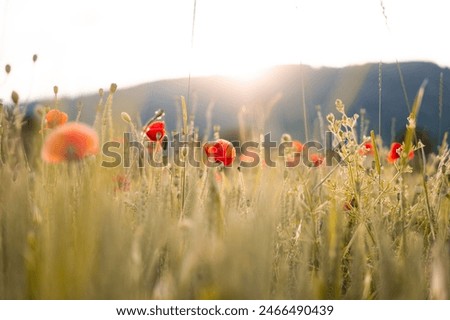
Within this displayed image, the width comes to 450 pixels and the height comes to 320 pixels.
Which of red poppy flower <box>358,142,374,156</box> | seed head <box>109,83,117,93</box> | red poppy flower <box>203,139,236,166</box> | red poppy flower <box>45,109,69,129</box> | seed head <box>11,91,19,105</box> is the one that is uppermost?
seed head <box>109,83,117,93</box>

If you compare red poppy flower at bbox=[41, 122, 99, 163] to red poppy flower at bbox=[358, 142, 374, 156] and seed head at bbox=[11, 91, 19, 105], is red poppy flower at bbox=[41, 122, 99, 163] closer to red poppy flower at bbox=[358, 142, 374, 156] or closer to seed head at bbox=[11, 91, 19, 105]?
seed head at bbox=[11, 91, 19, 105]

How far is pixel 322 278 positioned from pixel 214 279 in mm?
206

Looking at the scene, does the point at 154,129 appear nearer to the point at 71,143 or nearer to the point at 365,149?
the point at 71,143

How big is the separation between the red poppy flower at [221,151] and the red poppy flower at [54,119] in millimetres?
393

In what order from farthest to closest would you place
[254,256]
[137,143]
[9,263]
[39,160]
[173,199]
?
[137,143] → [173,199] → [39,160] → [9,263] → [254,256]

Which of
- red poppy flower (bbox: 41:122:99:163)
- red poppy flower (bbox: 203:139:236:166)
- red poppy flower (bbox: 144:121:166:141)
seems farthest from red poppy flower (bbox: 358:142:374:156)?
red poppy flower (bbox: 41:122:99:163)

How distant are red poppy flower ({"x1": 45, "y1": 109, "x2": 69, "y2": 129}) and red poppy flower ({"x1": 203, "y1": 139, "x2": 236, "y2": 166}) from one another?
393 millimetres

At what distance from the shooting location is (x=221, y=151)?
4.14ft

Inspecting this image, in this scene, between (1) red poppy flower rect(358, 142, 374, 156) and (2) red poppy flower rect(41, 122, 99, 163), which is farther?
(1) red poppy flower rect(358, 142, 374, 156)

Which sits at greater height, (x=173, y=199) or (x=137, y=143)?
(x=137, y=143)

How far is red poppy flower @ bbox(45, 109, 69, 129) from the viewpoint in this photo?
3.99 ft

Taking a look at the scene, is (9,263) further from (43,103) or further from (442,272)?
(43,103)
